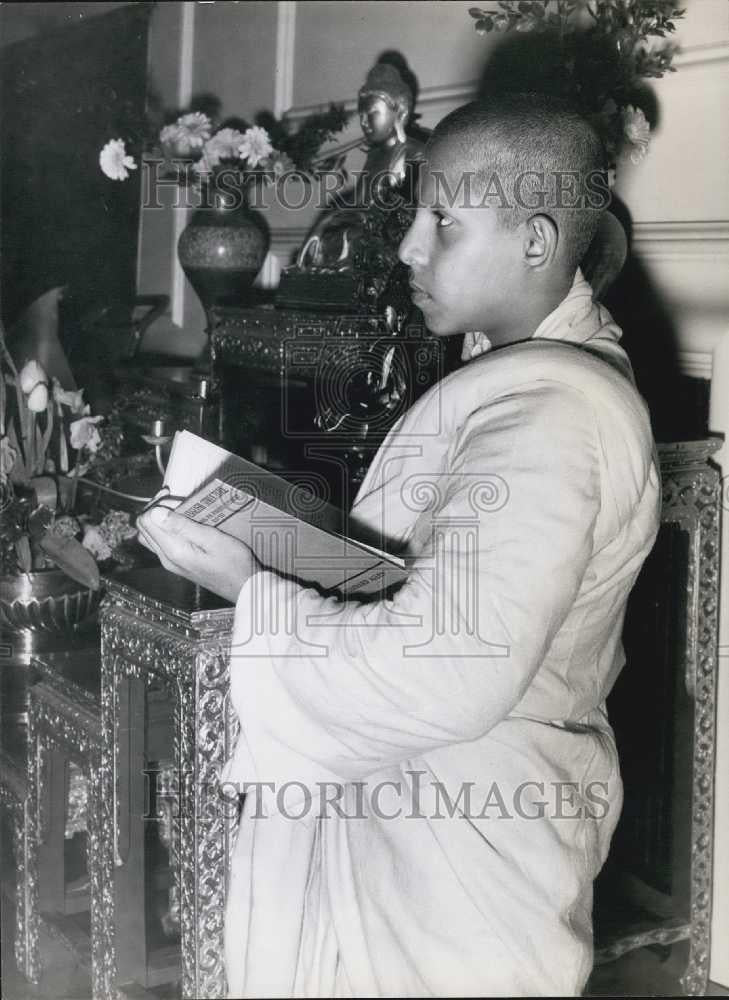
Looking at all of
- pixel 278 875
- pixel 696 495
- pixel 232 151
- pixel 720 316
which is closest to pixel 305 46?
pixel 232 151

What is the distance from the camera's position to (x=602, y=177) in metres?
1.16

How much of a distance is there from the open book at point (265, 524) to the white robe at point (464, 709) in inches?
2.6

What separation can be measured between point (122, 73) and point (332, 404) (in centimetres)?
197

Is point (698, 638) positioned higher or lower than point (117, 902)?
higher

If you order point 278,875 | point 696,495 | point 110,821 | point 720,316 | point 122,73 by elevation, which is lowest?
point 110,821

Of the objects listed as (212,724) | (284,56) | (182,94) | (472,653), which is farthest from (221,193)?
(472,653)

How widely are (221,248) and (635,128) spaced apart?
1.12 metres

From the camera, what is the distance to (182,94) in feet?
11.4

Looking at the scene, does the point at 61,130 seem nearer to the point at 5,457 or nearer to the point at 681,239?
the point at 5,457

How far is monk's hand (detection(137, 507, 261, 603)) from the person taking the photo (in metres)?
1.13

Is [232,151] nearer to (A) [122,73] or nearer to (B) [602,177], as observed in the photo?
(A) [122,73]

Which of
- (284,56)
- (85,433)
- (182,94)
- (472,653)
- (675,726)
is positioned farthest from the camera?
(182,94)

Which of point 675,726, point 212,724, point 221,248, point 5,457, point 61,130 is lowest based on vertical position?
point 675,726

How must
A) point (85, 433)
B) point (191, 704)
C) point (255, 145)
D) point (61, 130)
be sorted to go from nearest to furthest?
1. point (191, 704)
2. point (85, 433)
3. point (255, 145)
4. point (61, 130)
